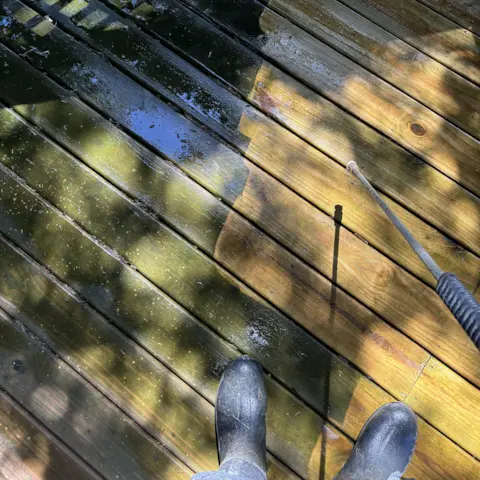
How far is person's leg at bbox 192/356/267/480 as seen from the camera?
4.85 ft

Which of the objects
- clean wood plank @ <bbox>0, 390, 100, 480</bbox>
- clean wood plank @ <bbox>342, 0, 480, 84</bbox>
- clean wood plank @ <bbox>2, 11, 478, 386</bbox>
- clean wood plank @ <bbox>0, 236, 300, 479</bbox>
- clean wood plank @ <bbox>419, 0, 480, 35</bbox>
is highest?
clean wood plank @ <bbox>419, 0, 480, 35</bbox>

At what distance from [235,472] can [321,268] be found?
2.27ft

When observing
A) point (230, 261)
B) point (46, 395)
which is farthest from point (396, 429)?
point (46, 395)

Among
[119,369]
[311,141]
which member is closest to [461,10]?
[311,141]

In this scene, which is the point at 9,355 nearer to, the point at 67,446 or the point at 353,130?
the point at 67,446

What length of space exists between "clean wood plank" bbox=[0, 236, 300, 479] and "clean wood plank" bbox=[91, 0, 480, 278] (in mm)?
760

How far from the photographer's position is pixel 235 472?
1384 millimetres

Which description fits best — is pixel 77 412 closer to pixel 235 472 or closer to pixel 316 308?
pixel 235 472

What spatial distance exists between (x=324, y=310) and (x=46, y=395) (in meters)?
0.97

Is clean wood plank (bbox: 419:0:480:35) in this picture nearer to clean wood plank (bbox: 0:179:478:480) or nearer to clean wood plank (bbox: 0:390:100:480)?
clean wood plank (bbox: 0:179:478:480)

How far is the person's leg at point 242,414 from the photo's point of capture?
4.85 feet

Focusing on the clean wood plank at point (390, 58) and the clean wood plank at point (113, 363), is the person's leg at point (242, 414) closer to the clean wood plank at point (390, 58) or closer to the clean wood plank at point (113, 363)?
the clean wood plank at point (113, 363)

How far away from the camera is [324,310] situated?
158 centimetres

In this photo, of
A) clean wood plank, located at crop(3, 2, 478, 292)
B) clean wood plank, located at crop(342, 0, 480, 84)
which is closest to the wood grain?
clean wood plank, located at crop(3, 2, 478, 292)
